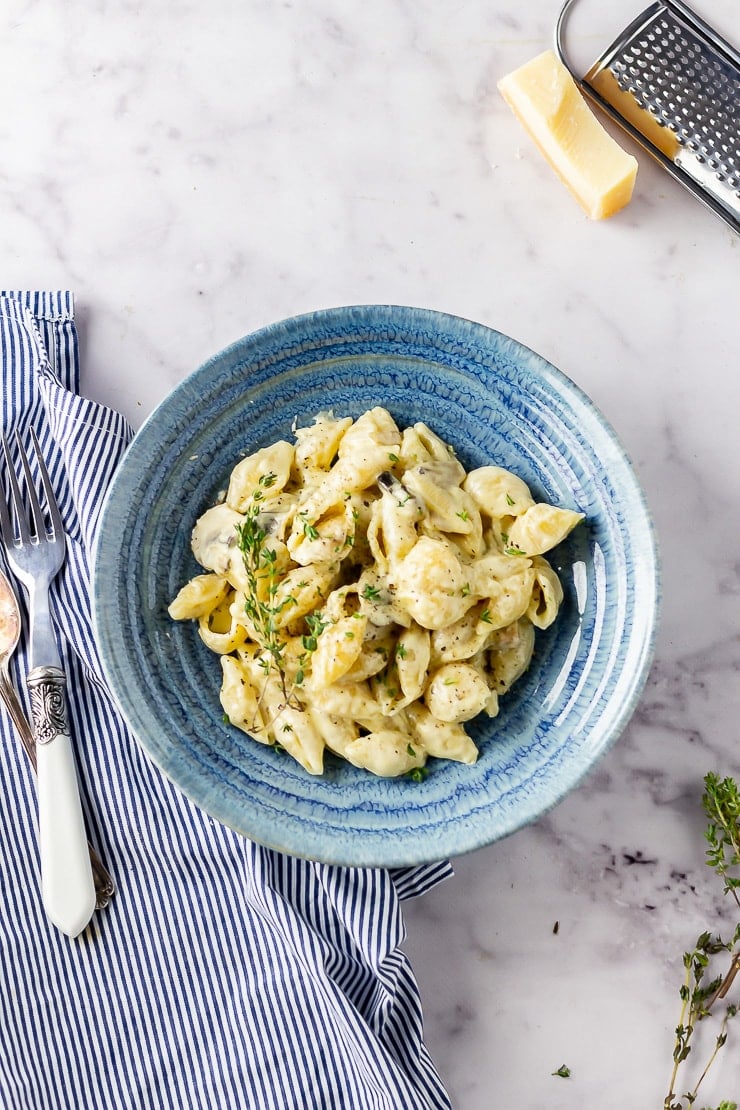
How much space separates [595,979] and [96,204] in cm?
211

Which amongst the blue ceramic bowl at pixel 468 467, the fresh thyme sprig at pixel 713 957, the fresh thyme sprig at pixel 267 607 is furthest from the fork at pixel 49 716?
the fresh thyme sprig at pixel 713 957

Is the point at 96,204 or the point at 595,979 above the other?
the point at 96,204

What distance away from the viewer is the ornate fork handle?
2.10 meters

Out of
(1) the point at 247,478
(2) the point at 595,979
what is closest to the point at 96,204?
(1) the point at 247,478

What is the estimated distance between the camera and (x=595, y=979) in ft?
7.19

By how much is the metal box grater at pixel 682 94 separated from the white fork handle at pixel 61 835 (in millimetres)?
1863

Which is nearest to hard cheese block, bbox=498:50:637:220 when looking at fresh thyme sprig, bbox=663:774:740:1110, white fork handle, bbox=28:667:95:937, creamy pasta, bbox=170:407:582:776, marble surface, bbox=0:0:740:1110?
marble surface, bbox=0:0:740:1110

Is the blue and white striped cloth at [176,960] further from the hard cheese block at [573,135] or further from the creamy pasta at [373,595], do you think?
the hard cheese block at [573,135]

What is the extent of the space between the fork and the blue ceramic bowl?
0.97 feet

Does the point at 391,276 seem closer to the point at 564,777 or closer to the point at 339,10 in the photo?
the point at 339,10

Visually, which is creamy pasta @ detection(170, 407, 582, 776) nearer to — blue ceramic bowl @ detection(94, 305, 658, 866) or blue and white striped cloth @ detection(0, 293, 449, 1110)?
blue ceramic bowl @ detection(94, 305, 658, 866)

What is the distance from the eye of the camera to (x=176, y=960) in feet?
6.95

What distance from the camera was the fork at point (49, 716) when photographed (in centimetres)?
205

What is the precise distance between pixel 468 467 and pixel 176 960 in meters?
1.20
